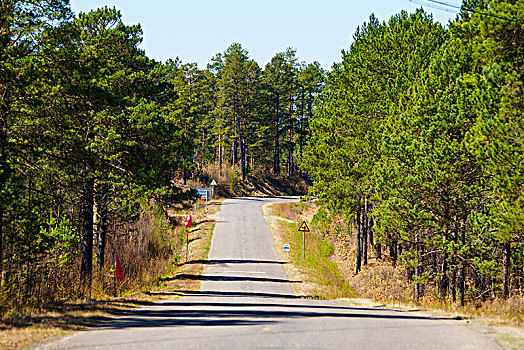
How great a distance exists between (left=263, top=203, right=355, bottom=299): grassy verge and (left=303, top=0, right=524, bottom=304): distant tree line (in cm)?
319

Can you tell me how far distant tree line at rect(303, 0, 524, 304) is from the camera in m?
14.6

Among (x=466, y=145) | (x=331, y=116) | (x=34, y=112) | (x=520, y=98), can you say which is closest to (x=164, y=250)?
(x=331, y=116)

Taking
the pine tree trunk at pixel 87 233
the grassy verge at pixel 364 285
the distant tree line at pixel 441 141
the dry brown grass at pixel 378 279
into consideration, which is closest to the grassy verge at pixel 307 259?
the grassy verge at pixel 364 285

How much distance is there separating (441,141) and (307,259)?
18.5 m

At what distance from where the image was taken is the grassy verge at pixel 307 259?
2570cm

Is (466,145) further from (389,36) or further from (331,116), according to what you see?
(331,116)

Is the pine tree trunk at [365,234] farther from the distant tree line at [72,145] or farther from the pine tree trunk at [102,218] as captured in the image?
the pine tree trunk at [102,218]

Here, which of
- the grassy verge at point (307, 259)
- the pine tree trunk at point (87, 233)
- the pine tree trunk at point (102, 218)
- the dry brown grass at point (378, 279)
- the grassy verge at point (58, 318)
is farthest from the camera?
the grassy verge at point (307, 259)

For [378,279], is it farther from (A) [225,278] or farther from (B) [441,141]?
(B) [441,141]

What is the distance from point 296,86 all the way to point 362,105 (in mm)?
52818

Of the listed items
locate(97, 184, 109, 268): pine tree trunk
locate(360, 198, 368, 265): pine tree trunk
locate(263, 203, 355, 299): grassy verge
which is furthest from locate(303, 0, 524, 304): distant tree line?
locate(97, 184, 109, 268): pine tree trunk

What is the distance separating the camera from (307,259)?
114 ft

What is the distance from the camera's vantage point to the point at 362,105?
94.3 feet

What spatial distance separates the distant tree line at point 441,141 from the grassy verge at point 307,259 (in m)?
3.19
